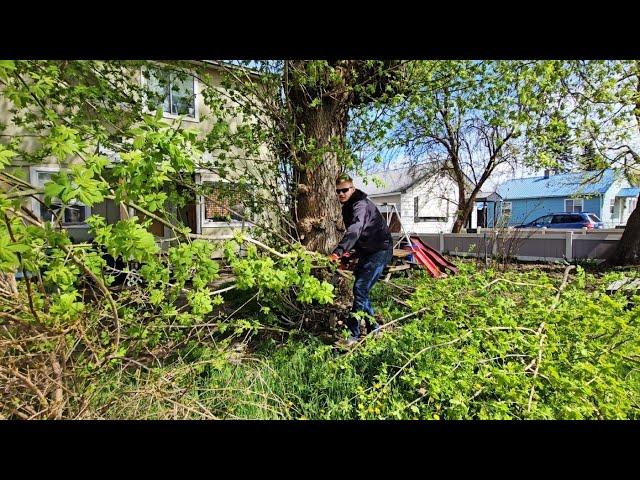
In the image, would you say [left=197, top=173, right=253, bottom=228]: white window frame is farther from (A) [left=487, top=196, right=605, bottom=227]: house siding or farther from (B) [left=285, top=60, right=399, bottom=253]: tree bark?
(A) [left=487, top=196, right=605, bottom=227]: house siding

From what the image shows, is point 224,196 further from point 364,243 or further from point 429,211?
point 429,211

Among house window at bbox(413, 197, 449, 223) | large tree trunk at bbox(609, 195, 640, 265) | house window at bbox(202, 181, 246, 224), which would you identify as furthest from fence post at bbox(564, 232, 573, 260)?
house window at bbox(413, 197, 449, 223)

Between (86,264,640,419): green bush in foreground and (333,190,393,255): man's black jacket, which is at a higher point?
(333,190,393,255): man's black jacket

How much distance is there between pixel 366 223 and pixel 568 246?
12.1 meters

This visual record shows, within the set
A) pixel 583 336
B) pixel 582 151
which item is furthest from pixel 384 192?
pixel 583 336

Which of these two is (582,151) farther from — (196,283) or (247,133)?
(196,283)

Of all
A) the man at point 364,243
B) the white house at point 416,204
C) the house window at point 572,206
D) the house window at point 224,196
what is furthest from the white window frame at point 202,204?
the house window at point 572,206

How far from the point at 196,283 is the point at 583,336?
10.1 feet

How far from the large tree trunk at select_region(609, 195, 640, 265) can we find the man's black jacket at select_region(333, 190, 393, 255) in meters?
10.4

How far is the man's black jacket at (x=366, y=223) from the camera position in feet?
13.6

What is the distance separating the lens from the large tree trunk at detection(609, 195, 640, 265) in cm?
Answer: 1085

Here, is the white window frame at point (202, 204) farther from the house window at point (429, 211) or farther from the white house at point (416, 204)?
the house window at point (429, 211)

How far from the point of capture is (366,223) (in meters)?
4.23

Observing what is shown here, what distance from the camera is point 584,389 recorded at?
7.36 ft
